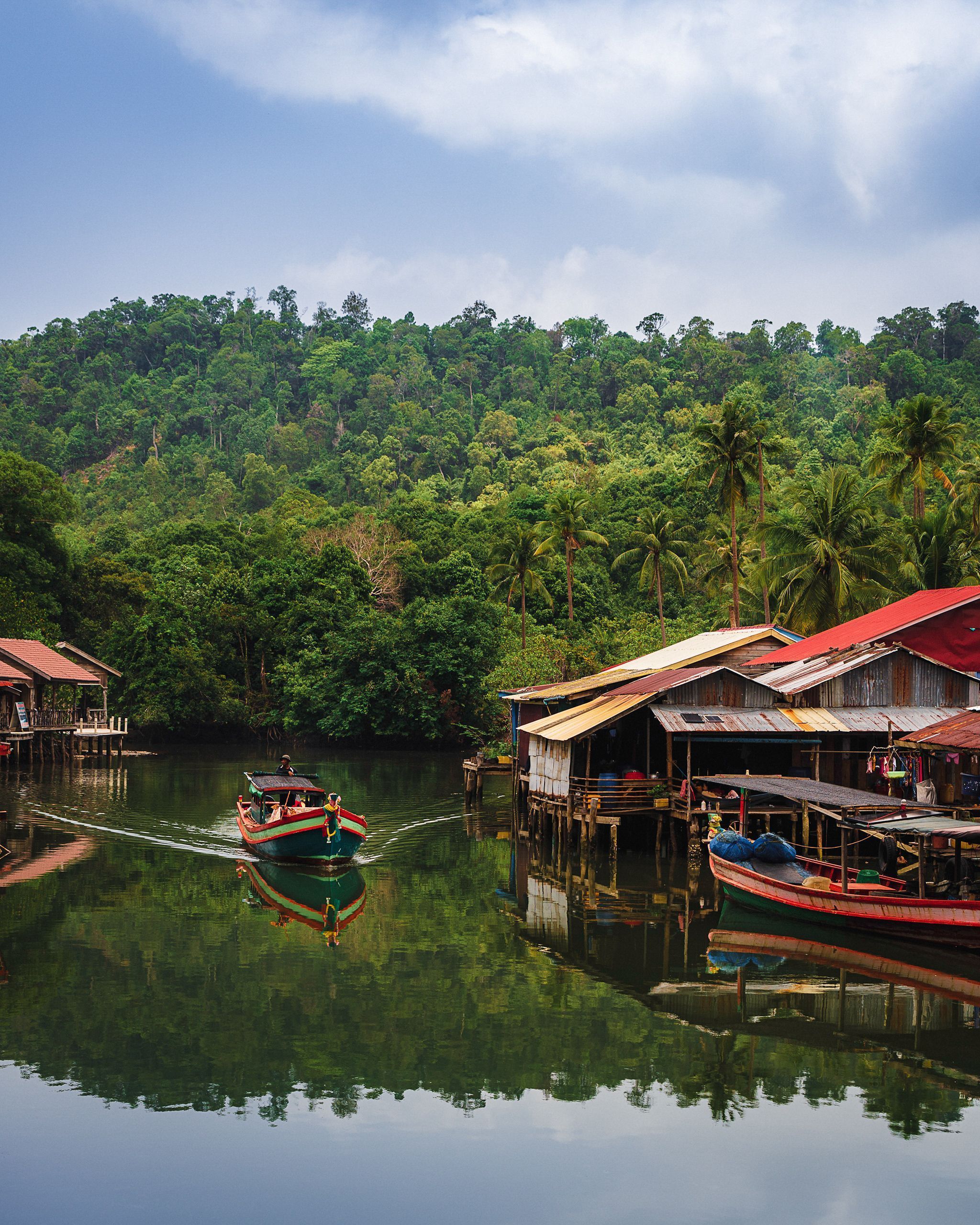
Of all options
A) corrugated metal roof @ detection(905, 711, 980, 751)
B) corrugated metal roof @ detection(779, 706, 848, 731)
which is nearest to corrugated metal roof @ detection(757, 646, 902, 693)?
corrugated metal roof @ detection(779, 706, 848, 731)

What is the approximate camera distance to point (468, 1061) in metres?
14.3

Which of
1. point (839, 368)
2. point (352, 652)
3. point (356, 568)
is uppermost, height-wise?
point (839, 368)

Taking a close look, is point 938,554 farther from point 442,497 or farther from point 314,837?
point 442,497

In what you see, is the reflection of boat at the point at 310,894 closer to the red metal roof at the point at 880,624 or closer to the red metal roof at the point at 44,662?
the red metal roof at the point at 880,624

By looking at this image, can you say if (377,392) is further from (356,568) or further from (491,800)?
(491,800)

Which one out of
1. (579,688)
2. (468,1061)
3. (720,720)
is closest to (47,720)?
(579,688)

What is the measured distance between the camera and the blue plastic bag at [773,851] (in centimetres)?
A: 2353

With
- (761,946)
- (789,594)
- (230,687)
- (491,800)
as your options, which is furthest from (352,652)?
(761,946)

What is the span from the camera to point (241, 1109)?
12.9 metres

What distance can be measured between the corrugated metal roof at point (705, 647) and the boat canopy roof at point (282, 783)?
33.9ft

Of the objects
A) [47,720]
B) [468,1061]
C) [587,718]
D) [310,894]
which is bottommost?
[310,894]

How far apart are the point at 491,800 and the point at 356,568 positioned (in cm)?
2810

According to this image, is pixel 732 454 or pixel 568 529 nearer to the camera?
pixel 732 454

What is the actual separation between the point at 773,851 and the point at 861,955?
12.8 feet
